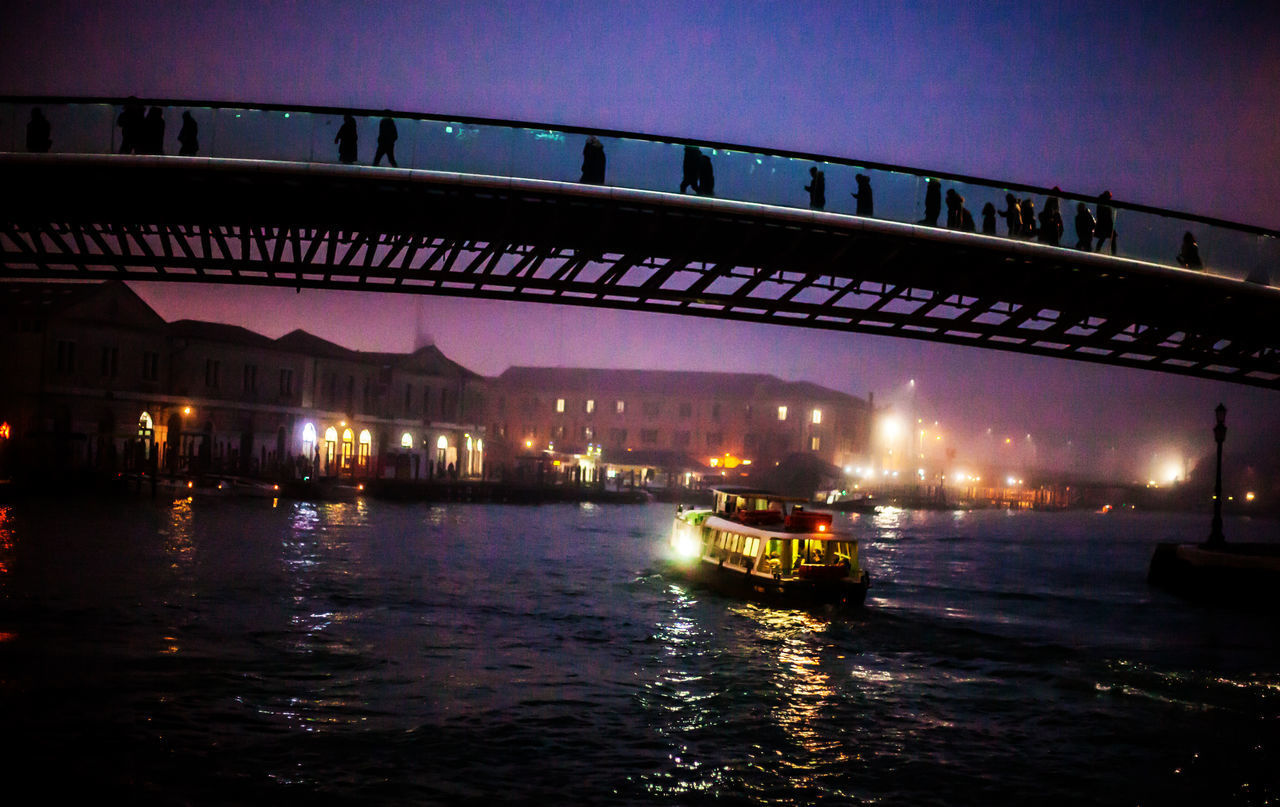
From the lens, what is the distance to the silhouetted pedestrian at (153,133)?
21422mm

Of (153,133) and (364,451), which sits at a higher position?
(153,133)

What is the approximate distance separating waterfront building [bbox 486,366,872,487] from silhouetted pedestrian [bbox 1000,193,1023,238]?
309ft

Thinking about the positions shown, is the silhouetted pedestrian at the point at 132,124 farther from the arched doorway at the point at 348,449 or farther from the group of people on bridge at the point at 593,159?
the arched doorway at the point at 348,449

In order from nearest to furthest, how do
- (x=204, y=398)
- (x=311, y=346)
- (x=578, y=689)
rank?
(x=578, y=689)
(x=204, y=398)
(x=311, y=346)

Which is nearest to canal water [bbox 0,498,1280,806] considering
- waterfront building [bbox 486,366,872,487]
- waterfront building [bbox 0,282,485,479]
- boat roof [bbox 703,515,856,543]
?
boat roof [bbox 703,515,856,543]

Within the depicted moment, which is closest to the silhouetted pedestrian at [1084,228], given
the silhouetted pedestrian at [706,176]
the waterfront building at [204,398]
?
the silhouetted pedestrian at [706,176]

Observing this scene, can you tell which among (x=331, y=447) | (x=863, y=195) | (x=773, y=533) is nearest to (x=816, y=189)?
(x=863, y=195)

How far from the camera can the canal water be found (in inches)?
510

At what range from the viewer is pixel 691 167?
2117 cm

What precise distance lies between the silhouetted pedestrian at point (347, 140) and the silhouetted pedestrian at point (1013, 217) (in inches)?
484

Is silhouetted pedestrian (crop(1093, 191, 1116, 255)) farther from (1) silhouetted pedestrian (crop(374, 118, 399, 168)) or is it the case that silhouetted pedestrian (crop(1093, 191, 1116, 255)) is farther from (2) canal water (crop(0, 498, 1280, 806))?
(1) silhouetted pedestrian (crop(374, 118, 399, 168))

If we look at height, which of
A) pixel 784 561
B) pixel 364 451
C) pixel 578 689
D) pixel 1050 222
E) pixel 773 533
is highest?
Answer: pixel 1050 222

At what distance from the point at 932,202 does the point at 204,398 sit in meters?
55.1

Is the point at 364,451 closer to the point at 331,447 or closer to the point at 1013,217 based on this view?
the point at 331,447
